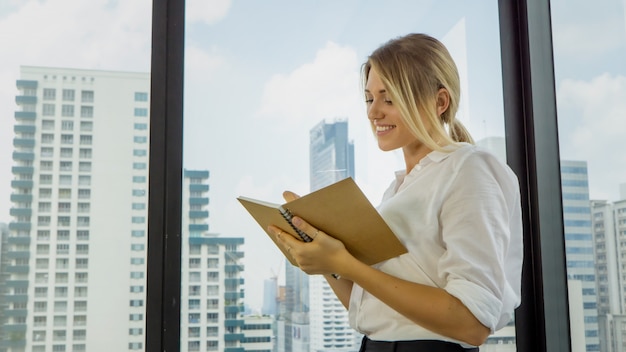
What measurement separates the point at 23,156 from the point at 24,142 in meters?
0.04

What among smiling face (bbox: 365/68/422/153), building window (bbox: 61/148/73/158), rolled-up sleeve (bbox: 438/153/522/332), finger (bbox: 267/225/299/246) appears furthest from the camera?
building window (bbox: 61/148/73/158)

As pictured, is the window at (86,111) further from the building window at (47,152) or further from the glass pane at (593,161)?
the glass pane at (593,161)

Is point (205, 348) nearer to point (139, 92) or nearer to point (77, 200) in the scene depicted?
Result: point (77, 200)

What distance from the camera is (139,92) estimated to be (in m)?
2.06

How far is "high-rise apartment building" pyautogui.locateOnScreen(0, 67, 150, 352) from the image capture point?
192 cm

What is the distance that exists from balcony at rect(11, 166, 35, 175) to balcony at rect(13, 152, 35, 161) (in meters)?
0.02

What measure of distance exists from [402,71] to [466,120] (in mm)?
965

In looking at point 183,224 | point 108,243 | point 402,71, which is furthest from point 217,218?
point 402,71

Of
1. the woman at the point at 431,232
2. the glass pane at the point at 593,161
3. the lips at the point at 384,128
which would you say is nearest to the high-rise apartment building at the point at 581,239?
the glass pane at the point at 593,161

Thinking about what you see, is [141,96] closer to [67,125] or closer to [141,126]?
[141,126]

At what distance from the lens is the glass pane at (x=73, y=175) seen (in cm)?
193

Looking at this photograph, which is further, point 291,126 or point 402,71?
point 291,126

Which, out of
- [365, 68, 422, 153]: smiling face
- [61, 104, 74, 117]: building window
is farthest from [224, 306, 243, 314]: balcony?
[365, 68, 422, 153]: smiling face

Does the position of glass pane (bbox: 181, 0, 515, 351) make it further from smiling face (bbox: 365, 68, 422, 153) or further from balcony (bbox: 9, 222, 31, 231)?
smiling face (bbox: 365, 68, 422, 153)
